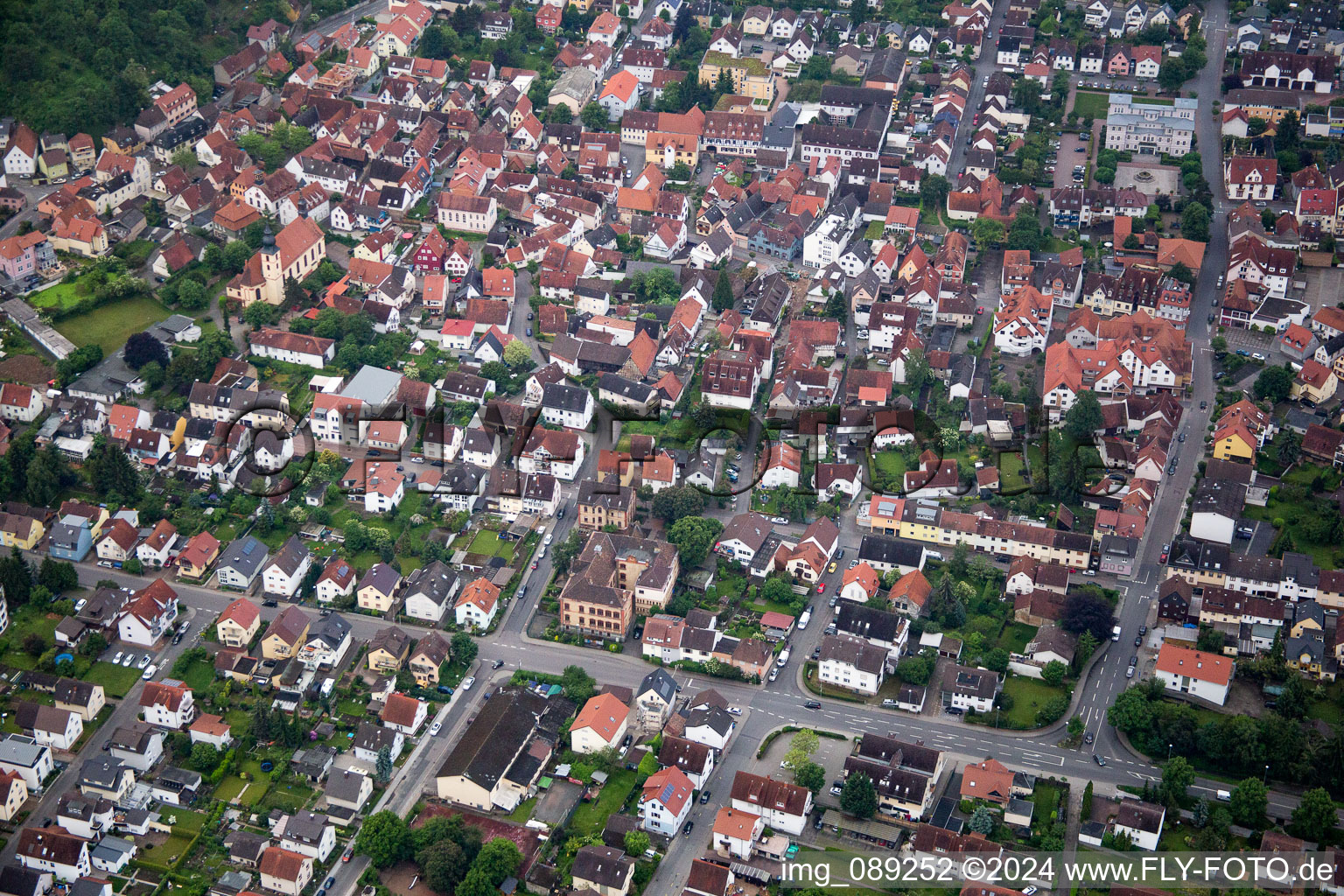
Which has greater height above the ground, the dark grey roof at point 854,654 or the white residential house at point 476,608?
the dark grey roof at point 854,654

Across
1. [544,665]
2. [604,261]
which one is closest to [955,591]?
[544,665]

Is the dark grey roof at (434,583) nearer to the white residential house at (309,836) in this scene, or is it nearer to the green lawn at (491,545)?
the green lawn at (491,545)

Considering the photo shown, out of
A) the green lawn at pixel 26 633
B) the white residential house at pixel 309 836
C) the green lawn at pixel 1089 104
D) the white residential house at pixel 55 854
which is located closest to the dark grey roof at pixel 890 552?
the white residential house at pixel 309 836

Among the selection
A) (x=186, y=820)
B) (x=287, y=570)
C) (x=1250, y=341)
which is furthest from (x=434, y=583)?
(x=1250, y=341)

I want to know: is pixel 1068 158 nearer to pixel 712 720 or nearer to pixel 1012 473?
pixel 1012 473

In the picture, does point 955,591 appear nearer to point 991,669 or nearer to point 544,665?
point 991,669

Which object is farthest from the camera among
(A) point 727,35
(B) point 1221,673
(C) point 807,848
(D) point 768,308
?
(A) point 727,35
